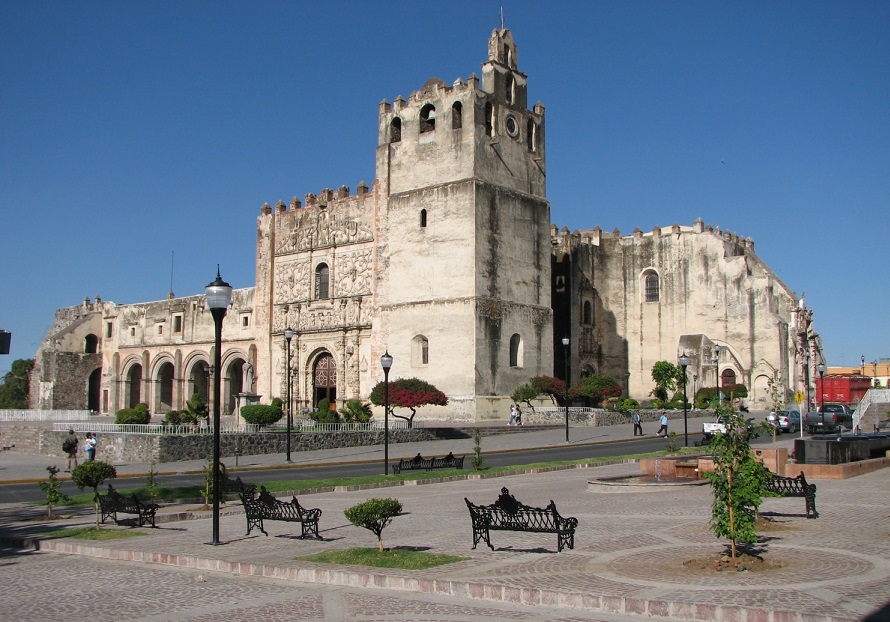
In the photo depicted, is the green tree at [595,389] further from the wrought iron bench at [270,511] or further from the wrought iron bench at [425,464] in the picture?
the wrought iron bench at [270,511]

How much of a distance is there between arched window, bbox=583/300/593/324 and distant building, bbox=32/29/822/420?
10 centimetres

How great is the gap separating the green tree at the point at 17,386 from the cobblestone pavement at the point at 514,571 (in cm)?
6601

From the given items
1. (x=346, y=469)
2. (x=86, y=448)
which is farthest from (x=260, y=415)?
(x=346, y=469)

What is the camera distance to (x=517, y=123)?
4712 cm

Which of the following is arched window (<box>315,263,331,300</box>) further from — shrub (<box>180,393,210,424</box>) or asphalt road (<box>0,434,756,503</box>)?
asphalt road (<box>0,434,756,503</box>)

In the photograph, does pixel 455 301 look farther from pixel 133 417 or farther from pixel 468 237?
pixel 133 417

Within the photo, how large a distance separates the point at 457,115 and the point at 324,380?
15.9 metres

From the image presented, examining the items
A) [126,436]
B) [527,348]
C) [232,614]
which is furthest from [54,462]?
[232,614]

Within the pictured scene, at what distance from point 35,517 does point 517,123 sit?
3619 centimetres

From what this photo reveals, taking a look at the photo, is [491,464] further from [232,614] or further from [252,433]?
[232,614]

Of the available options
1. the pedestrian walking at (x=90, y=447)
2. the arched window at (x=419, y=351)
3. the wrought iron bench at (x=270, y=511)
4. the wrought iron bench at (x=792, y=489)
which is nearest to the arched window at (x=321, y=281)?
the arched window at (x=419, y=351)

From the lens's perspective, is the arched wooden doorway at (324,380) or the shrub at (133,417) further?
the arched wooden doorway at (324,380)

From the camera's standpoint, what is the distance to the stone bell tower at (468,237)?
43.0 m

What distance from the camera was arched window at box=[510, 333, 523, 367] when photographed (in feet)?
148
